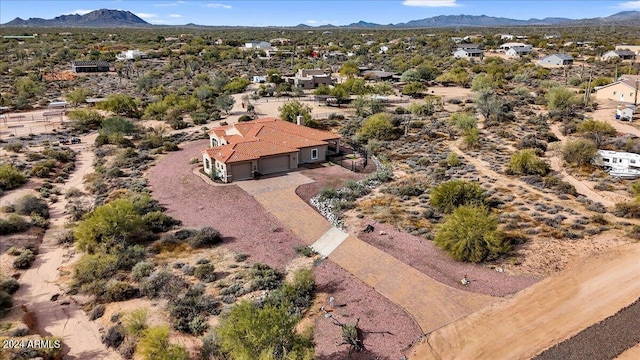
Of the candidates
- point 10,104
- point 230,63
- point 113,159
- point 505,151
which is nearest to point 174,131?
point 113,159

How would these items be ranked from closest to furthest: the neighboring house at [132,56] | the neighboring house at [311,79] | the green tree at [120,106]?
the green tree at [120,106], the neighboring house at [311,79], the neighboring house at [132,56]

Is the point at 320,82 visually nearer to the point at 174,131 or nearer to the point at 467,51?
the point at 174,131

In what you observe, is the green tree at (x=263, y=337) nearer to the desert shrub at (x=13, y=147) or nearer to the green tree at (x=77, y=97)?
the desert shrub at (x=13, y=147)

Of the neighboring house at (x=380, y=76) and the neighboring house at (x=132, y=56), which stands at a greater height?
the neighboring house at (x=132, y=56)

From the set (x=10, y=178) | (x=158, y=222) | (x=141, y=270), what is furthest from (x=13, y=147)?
(x=141, y=270)

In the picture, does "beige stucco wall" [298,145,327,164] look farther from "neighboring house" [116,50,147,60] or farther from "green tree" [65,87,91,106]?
"neighboring house" [116,50,147,60]

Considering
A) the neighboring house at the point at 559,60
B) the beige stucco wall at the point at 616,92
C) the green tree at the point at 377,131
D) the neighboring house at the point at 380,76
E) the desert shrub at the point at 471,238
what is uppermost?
Answer: the neighboring house at the point at 559,60

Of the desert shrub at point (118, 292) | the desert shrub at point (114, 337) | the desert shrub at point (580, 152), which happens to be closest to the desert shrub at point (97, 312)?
the desert shrub at point (118, 292)
